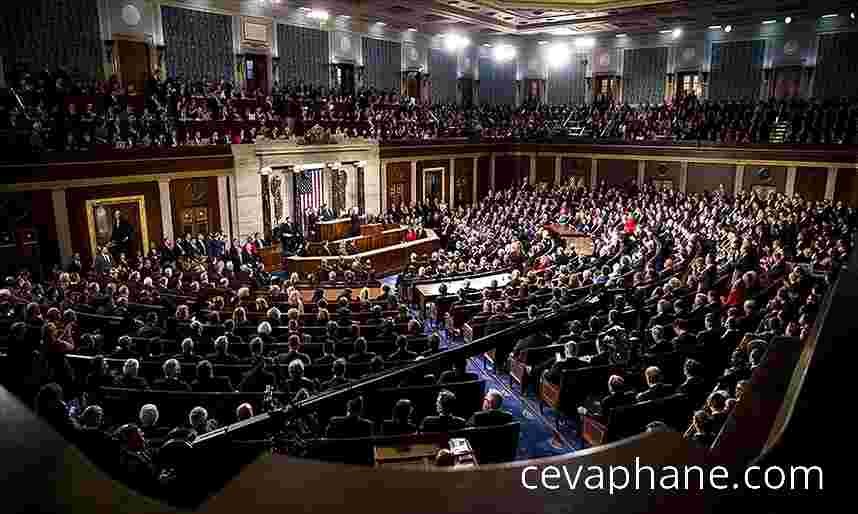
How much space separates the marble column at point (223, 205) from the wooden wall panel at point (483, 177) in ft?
51.1

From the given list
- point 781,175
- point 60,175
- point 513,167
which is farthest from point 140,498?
point 513,167

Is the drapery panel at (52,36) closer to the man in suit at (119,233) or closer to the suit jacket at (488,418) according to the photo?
the man in suit at (119,233)

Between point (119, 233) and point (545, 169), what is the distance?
22684 millimetres

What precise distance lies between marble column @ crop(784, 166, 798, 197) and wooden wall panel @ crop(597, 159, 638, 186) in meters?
6.99

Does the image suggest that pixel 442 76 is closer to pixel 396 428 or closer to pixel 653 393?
pixel 653 393

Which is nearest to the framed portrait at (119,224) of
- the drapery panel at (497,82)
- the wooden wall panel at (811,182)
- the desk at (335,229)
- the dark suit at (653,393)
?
the desk at (335,229)

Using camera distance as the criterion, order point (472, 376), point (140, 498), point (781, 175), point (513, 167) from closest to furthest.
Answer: point (140, 498) < point (472, 376) < point (781, 175) < point (513, 167)

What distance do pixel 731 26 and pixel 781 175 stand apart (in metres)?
9.93

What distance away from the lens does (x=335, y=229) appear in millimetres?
21734

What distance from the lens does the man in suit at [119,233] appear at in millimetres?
17188

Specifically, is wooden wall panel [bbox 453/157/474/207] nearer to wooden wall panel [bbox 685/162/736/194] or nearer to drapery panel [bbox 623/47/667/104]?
drapery panel [bbox 623/47/667/104]

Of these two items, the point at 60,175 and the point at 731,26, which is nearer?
the point at 60,175

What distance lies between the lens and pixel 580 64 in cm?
3431

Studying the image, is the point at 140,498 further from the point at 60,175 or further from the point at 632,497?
the point at 60,175
